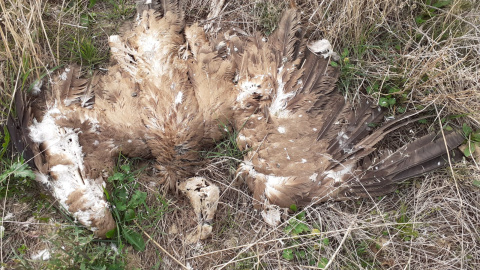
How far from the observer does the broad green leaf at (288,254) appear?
276cm

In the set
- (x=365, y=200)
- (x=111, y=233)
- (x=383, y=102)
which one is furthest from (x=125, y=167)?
(x=383, y=102)

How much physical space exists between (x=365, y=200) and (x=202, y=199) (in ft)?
4.41

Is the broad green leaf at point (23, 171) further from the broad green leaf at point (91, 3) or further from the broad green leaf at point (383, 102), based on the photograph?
the broad green leaf at point (383, 102)

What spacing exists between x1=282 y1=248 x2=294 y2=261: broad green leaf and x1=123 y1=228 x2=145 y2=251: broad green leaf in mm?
1125

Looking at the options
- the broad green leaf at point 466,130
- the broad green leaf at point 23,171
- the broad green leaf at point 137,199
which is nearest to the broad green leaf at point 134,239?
the broad green leaf at point 137,199

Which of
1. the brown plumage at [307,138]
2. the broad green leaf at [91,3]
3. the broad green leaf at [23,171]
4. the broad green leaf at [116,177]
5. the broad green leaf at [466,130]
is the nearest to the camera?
the broad green leaf at [23,171]

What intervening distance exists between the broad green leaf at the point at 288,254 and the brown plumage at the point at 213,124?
1.41 ft

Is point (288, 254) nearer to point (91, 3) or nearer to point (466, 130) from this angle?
point (466, 130)

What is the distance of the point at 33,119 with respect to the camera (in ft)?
8.41

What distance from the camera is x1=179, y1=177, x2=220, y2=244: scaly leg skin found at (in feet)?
9.07

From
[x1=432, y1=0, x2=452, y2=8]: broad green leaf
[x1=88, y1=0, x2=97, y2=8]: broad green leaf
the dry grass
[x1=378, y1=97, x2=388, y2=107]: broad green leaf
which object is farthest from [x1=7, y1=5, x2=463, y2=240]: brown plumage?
[x1=432, y1=0, x2=452, y2=8]: broad green leaf

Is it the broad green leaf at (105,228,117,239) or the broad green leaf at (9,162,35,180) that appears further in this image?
the broad green leaf at (105,228,117,239)

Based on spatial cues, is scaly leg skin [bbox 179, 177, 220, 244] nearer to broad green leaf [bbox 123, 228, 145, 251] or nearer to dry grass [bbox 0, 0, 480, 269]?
dry grass [bbox 0, 0, 480, 269]

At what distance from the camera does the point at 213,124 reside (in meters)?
2.71
